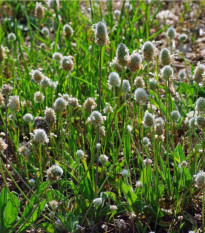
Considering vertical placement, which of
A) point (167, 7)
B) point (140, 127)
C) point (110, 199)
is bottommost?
point (110, 199)

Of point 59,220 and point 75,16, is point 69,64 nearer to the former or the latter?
point 59,220

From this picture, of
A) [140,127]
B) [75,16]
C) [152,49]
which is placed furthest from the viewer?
[75,16]

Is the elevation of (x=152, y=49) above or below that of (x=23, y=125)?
above

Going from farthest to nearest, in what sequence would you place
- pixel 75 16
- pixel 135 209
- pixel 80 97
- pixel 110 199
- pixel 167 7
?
pixel 167 7, pixel 75 16, pixel 80 97, pixel 110 199, pixel 135 209

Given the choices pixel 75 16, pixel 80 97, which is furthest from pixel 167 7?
pixel 80 97

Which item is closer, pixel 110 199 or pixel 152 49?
pixel 152 49

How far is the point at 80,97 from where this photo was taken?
2609mm

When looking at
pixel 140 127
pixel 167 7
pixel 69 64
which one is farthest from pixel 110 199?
pixel 167 7

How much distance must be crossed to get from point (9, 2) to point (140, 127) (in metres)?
2.97

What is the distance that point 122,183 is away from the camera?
1.82 meters

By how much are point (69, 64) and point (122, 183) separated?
0.65 m

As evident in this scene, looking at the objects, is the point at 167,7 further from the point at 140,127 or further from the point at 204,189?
the point at 204,189

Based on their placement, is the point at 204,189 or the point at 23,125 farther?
the point at 23,125

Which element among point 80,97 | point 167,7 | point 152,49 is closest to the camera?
point 152,49
